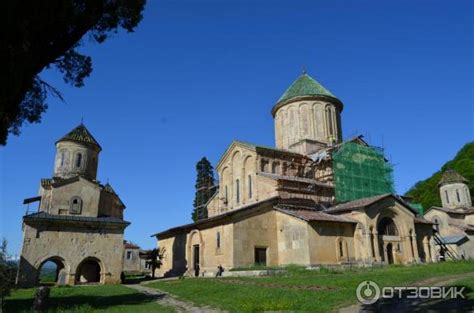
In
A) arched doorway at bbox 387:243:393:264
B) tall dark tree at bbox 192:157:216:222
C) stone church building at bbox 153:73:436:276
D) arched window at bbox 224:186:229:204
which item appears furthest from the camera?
tall dark tree at bbox 192:157:216:222

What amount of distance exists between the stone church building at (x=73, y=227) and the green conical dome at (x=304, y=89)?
17.8m

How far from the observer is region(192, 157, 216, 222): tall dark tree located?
3906cm

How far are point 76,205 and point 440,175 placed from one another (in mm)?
54707

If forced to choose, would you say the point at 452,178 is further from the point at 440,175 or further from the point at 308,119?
the point at 308,119

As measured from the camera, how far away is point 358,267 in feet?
64.8

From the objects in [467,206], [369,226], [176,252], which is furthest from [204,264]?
[467,206]

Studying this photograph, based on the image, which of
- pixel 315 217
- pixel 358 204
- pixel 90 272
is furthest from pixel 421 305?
pixel 90 272

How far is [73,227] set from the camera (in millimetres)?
22297

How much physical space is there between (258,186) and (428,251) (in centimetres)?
1300

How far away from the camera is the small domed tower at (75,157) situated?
1036 inches

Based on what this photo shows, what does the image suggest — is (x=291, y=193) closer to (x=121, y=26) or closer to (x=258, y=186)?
(x=258, y=186)

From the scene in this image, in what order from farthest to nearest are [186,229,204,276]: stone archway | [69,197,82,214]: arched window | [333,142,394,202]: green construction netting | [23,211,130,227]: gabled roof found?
[333,142,394,202]: green construction netting, [186,229,204,276]: stone archway, [69,197,82,214]: arched window, [23,211,130,227]: gabled roof

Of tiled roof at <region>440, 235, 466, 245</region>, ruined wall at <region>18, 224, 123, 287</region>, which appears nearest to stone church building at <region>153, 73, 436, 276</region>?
ruined wall at <region>18, 224, 123, 287</region>

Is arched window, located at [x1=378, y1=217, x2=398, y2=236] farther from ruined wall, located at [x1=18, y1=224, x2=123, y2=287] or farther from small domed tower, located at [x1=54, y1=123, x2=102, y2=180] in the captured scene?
small domed tower, located at [x1=54, y1=123, x2=102, y2=180]
